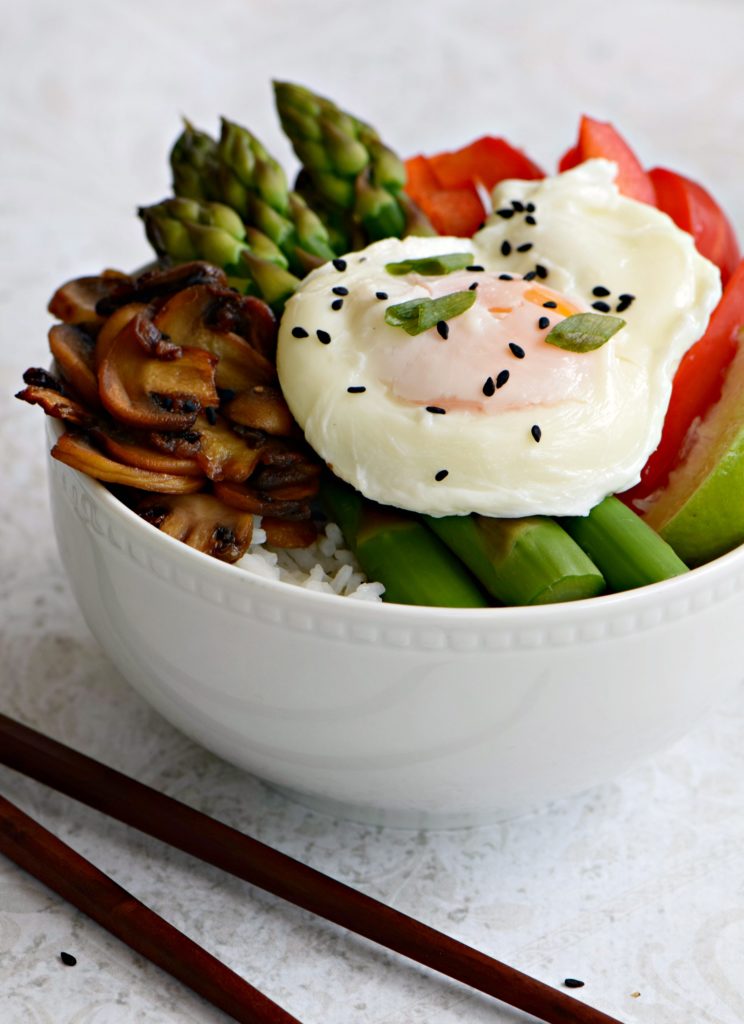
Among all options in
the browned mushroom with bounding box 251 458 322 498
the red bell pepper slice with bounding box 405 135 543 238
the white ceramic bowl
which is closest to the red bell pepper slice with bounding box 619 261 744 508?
the white ceramic bowl

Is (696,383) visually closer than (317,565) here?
No

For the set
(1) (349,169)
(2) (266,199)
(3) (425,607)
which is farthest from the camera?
(1) (349,169)

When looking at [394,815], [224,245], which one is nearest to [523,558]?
[394,815]

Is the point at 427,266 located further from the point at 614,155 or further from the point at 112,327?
the point at 614,155

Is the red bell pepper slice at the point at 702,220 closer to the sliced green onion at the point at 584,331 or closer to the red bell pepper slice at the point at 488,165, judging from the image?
the red bell pepper slice at the point at 488,165

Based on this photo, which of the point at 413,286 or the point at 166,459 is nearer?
the point at 166,459

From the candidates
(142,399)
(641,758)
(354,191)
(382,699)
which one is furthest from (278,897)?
(354,191)

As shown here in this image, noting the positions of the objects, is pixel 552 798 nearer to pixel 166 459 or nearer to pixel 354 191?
pixel 166 459
